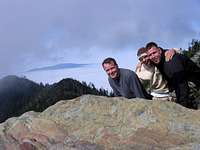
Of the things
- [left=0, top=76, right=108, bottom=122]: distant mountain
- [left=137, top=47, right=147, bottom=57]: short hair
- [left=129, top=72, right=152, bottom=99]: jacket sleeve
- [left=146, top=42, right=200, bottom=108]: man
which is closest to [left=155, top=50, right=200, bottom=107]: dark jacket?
[left=146, top=42, right=200, bottom=108]: man

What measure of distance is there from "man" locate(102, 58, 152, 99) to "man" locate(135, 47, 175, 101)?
0.60 ft

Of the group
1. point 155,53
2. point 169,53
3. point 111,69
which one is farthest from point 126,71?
point 169,53

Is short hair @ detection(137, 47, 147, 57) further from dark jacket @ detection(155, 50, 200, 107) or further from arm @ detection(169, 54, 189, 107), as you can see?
arm @ detection(169, 54, 189, 107)

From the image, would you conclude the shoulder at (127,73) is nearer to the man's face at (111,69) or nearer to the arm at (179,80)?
the man's face at (111,69)

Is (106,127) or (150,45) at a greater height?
(150,45)

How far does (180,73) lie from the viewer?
37.1 feet

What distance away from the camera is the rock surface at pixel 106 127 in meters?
9.70

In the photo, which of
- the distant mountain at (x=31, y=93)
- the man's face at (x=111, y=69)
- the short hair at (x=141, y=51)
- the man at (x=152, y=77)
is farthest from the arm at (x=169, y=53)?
the distant mountain at (x=31, y=93)

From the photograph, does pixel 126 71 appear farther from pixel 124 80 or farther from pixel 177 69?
pixel 177 69

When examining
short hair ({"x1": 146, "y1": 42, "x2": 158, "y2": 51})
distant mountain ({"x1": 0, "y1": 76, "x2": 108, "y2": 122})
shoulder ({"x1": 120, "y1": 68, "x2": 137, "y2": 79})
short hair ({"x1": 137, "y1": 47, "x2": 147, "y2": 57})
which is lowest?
distant mountain ({"x1": 0, "y1": 76, "x2": 108, "y2": 122})

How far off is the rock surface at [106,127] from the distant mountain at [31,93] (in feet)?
81.7

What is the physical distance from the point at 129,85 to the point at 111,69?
49cm

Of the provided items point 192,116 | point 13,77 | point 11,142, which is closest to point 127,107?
point 192,116

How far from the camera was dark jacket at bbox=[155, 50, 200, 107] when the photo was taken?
1130 centimetres
